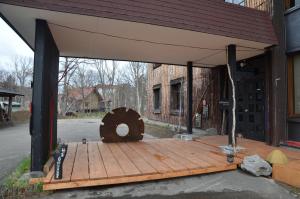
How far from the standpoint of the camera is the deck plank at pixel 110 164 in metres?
4.18

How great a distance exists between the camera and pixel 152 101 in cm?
1609

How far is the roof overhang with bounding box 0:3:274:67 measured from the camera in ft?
14.7

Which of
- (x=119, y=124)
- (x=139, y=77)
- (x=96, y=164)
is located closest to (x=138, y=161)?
(x=96, y=164)

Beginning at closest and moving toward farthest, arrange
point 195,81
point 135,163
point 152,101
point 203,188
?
point 203,188, point 135,163, point 195,81, point 152,101

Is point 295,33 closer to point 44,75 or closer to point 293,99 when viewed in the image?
point 293,99

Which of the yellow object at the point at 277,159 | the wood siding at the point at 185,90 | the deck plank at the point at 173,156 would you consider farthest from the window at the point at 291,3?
the deck plank at the point at 173,156

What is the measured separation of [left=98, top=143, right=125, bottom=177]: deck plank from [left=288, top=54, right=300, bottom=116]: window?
4.41m

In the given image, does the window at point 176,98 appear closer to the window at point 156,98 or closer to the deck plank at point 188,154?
the window at point 156,98

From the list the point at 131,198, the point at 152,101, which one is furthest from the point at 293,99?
the point at 152,101

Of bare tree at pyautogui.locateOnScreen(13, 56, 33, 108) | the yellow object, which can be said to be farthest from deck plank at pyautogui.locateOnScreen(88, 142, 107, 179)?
bare tree at pyautogui.locateOnScreen(13, 56, 33, 108)

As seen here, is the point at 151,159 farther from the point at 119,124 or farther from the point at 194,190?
the point at 119,124

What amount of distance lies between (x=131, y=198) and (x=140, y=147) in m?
2.83

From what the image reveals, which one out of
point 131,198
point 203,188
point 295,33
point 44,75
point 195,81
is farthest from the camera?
point 195,81

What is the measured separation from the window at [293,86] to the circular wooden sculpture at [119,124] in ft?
13.1
